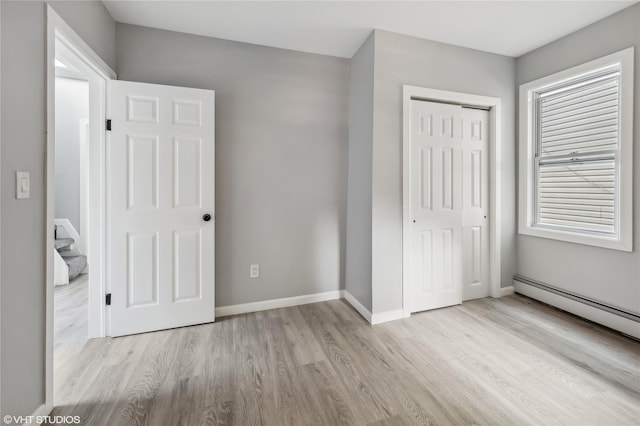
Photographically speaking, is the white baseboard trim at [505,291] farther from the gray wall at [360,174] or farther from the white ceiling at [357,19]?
the white ceiling at [357,19]

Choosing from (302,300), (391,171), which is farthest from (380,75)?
(302,300)

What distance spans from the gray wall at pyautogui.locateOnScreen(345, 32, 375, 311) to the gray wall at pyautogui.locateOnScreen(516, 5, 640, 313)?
71.4 inches

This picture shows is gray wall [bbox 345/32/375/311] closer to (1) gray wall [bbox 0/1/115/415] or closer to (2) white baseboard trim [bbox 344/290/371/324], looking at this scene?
(2) white baseboard trim [bbox 344/290/371/324]

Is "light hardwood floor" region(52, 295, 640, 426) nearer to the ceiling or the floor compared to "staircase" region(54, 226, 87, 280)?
nearer to the floor

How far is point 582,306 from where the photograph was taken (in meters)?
2.54

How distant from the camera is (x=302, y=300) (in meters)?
2.91

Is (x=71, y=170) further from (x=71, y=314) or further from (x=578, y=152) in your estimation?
(x=578, y=152)

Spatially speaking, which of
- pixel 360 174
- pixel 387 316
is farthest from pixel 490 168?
pixel 387 316

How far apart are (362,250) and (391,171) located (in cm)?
79

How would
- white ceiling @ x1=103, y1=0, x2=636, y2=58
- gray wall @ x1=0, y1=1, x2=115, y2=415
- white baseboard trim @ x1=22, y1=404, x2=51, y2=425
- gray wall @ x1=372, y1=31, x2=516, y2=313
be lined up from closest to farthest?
gray wall @ x1=0, y1=1, x2=115, y2=415, white baseboard trim @ x1=22, y1=404, x2=51, y2=425, white ceiling @ x1=103, y1=0, x2=636, y2=58, gray wall @ x1=372, y1=31, x2=516, y2=313

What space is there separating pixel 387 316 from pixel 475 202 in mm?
1538

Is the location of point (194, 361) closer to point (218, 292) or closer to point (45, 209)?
point (218, 292)

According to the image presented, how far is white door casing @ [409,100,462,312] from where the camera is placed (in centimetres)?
266

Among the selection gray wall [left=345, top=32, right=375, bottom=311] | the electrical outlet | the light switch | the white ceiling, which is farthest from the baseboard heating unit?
the light switch
